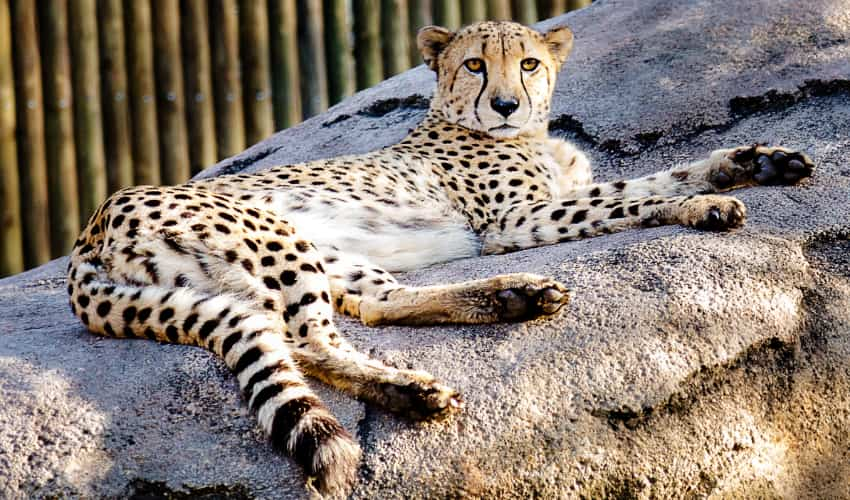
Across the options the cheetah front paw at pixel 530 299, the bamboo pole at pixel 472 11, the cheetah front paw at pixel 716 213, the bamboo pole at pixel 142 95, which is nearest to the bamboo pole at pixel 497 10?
the bamboo pole at pixel 472 11

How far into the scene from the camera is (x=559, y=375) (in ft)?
8.24

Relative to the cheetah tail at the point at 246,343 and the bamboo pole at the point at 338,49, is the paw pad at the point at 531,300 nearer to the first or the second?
the cheetah tail at the point at 246,343

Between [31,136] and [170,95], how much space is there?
74cm

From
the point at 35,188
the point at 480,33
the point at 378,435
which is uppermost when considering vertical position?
the point at 480,33

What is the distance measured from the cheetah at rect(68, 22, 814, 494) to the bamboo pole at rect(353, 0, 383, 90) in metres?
2.00

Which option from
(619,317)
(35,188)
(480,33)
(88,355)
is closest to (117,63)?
(35,188)

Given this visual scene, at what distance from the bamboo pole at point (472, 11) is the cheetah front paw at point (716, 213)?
3377 mm

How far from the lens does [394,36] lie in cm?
621

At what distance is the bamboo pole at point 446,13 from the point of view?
6.25m

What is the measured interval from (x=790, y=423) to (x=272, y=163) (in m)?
2.65

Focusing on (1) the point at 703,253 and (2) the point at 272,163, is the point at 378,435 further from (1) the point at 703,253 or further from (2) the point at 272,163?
(2) the point at 272,163

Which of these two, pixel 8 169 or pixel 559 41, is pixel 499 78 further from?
pixel 8 169

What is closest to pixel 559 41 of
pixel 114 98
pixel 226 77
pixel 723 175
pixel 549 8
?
pixel 723 175

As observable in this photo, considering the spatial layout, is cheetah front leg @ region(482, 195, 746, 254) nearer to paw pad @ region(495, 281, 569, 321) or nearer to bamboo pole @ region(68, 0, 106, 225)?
paw pad @ region(495, 281, 569, 321)
